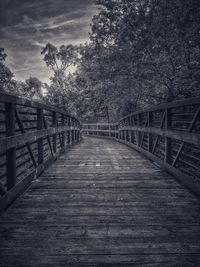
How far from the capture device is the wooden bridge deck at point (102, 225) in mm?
2520

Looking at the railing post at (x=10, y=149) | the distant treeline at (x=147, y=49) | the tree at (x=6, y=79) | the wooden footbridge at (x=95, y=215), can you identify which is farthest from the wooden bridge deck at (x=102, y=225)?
the tree at (x=6, y=79)

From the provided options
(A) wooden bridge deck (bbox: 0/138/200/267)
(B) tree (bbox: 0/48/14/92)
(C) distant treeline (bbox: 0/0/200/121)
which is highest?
(B) tree (bbox: 0/48/14/92)

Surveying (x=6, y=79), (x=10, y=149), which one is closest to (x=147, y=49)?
(x=10, y=149)

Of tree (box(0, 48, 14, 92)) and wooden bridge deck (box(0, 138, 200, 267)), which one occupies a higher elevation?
tree (box(0, 48, 14, 92))

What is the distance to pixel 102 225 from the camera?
3201 millimetres

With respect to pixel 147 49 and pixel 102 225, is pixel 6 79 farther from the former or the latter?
pixel 102 225

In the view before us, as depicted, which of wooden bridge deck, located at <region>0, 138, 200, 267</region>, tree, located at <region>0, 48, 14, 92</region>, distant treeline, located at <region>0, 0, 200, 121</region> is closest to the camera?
wooden bridge deck, located at <region>0, 138, 200, 267</region>

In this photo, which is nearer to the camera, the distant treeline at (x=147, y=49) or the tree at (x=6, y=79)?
the distant treeline at (x=147, y=49)

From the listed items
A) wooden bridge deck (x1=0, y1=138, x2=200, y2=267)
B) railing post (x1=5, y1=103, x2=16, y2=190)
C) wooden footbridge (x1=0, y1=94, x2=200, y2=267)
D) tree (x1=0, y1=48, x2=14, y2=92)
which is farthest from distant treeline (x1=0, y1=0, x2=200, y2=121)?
tree (x1=0, y1=48, x2=14, y2=92)

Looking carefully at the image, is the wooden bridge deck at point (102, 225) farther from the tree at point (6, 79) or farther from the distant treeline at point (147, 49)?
the tree at point (6, 79)

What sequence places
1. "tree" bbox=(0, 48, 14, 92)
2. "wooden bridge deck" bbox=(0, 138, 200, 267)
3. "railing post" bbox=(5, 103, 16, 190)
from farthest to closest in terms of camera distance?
"tree" bbox=(0, 48, 14, 92), "railing post" bbox=(5, 103, 16, 190), "wooden bridge deck" bbox=(0, 138, 200, 267)

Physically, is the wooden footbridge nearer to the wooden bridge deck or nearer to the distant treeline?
the wooden bridge deck

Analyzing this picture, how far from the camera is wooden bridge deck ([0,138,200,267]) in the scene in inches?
99.2

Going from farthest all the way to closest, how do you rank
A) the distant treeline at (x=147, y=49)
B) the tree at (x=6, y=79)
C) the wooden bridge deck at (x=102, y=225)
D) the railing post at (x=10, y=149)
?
1. the tree at (x=6, y=79)
2. the distant treeline at (x=147, y=49)
3. the railing post at (x=10, y=149)
4. the wooden bridge deck at (x=102, y=225)
